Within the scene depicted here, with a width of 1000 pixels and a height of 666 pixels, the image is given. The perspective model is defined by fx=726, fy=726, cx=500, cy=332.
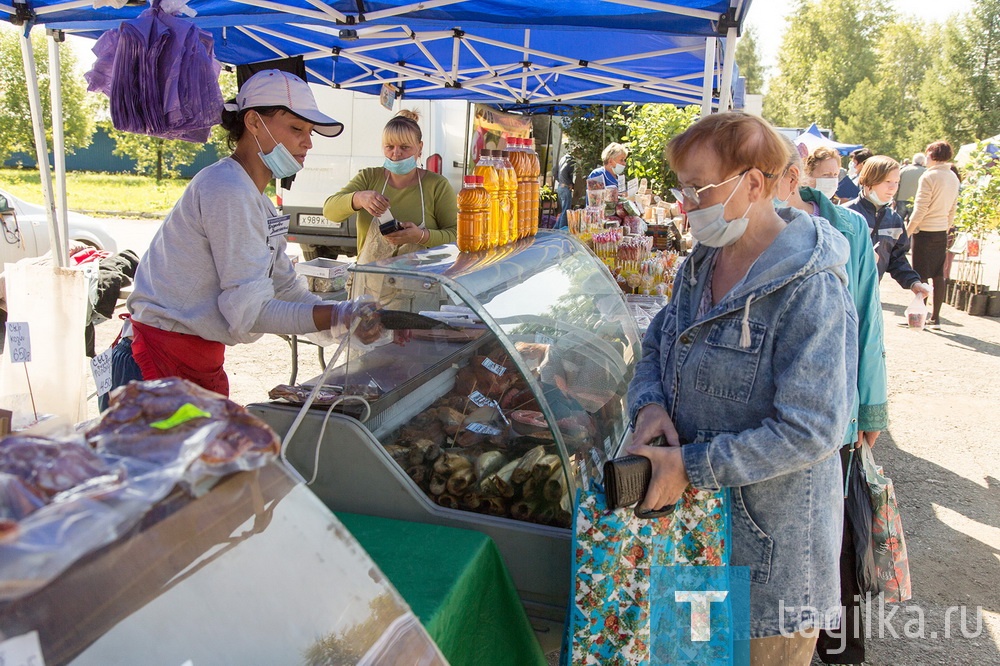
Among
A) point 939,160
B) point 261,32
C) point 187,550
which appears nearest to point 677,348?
point 187,550

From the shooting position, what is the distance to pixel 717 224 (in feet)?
5.73

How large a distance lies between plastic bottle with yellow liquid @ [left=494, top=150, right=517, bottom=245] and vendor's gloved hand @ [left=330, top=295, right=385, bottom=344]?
3.14ft

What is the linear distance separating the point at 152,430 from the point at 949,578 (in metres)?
3.94

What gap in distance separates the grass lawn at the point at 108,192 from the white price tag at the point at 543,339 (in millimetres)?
19005

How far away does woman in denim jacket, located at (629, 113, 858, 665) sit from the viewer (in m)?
1.56

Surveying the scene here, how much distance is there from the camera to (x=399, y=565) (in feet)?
5.65

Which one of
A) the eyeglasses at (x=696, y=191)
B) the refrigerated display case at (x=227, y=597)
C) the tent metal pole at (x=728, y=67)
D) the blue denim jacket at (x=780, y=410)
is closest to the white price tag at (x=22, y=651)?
the refrigerated display case at (x=227, y=597)

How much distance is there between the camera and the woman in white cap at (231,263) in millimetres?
2188

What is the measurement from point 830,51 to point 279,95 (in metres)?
49.7

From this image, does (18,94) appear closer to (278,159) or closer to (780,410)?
(278,159)

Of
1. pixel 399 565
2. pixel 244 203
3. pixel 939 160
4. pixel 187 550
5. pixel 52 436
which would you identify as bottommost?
pixel 399 565

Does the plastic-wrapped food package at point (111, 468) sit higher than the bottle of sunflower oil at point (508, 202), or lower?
lower

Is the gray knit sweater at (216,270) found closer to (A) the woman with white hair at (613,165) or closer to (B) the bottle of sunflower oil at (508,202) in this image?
(B) the bottle of sunflower oil at (508,202)

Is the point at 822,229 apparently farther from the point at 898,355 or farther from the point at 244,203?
the point at 898,355
